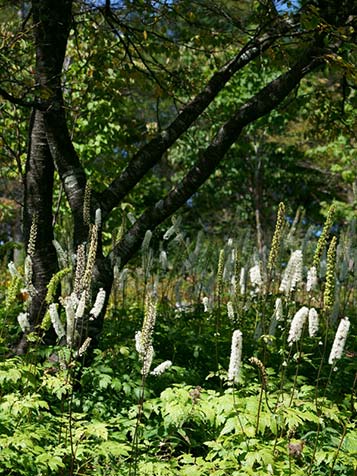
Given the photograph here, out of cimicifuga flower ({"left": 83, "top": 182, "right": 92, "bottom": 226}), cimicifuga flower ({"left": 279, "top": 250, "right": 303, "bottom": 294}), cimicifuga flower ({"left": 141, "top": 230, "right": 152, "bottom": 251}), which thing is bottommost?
cimicifuga flower ({"left": 279, "top": 250, "right": 303, "bottom": 294})

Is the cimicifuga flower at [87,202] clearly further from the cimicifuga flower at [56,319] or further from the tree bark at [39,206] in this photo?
the tree bark at [39,206]

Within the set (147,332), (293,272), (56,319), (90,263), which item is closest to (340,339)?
(293,272)

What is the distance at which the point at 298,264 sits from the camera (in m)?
3.37

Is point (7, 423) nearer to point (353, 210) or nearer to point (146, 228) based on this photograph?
point (146, 228)

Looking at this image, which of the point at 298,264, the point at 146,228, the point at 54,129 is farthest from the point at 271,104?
the point at 298,264

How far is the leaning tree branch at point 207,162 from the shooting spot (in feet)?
17.4

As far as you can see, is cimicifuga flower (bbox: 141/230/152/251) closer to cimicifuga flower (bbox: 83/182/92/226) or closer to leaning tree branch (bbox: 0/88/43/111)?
cimicifuga flower (bbox: 83/182/92/226)

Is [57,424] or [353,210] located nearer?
[57,424]

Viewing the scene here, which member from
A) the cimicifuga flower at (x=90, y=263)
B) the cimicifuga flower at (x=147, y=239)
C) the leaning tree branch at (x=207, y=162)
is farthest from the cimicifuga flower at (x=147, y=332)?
the leaning tree branch at (x=207, y=162)

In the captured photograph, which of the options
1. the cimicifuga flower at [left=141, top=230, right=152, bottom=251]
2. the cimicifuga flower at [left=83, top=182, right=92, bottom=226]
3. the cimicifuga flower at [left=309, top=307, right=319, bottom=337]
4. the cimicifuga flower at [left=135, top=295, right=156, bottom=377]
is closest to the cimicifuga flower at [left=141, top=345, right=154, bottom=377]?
the cimicifuga flower at [left=135, top=295, right=156, bottom=377]

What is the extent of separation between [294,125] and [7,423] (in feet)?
53.8

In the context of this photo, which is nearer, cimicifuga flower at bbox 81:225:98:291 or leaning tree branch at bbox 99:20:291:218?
cimicifuga flower at bbox 81:225:98:291

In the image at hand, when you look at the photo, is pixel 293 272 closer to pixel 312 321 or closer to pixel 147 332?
pixel 312 321

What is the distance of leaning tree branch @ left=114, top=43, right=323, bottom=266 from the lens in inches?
209
